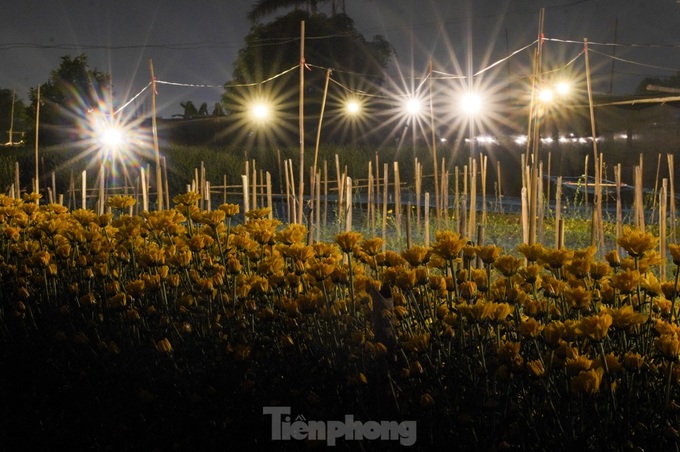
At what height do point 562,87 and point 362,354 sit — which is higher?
point 562,87

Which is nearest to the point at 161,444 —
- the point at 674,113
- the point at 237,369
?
the point at 237,369

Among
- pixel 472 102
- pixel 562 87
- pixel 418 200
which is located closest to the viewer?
pixel 472 102

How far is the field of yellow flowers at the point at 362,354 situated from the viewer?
1.75m

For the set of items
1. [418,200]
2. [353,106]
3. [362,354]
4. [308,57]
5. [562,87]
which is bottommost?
[362,354]

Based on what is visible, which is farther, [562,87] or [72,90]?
[72,90]

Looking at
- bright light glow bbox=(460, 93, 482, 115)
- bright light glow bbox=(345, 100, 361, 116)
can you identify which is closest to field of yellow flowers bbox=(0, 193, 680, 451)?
bright light glow bbox=(460, 93, 482, 115)

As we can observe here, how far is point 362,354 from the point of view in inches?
80.4

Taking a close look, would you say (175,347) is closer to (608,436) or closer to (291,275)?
(291,275)

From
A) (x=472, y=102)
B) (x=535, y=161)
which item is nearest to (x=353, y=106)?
(x=472, y=102)

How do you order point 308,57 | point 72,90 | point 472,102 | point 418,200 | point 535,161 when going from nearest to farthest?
point 535,161, point 472,102, point 418,200, point 308,57, point 72,90

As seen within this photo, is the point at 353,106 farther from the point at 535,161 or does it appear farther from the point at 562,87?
the point at 535,161

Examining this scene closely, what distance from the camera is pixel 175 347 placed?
2.54 m

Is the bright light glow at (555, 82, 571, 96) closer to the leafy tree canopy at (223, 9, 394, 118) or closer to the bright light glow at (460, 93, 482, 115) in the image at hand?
the bright light glow at (460, 93, 482, 115)

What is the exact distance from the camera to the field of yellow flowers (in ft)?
5.74
